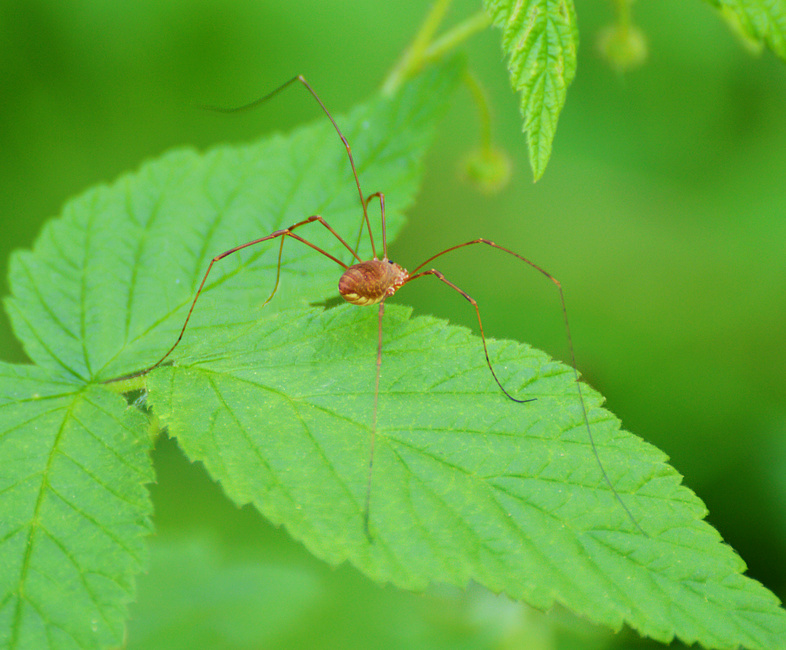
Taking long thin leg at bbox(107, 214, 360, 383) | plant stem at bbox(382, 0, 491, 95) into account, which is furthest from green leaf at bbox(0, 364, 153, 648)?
plant stem at bbox(382, 0, 491, 95)

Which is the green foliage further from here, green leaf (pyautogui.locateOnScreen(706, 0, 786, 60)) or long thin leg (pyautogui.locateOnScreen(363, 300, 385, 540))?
long thin leg (pyautogui.locateOnScreen(363, 300, 385, 540))

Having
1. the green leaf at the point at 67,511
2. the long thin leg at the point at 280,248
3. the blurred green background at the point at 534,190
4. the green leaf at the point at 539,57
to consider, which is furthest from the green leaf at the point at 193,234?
the blurred green background at the point at 534,190

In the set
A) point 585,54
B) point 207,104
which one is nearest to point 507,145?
point 585,54

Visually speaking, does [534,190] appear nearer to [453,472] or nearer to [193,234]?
[193,234]

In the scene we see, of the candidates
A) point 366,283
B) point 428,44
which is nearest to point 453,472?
point 366,283

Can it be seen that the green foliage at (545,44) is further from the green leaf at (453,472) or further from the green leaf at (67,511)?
the green leaf at (67,511)

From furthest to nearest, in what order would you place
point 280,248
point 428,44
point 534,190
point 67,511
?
1. point 534,190
2. point 428,44
3. point 280,248
4. point 67,511
